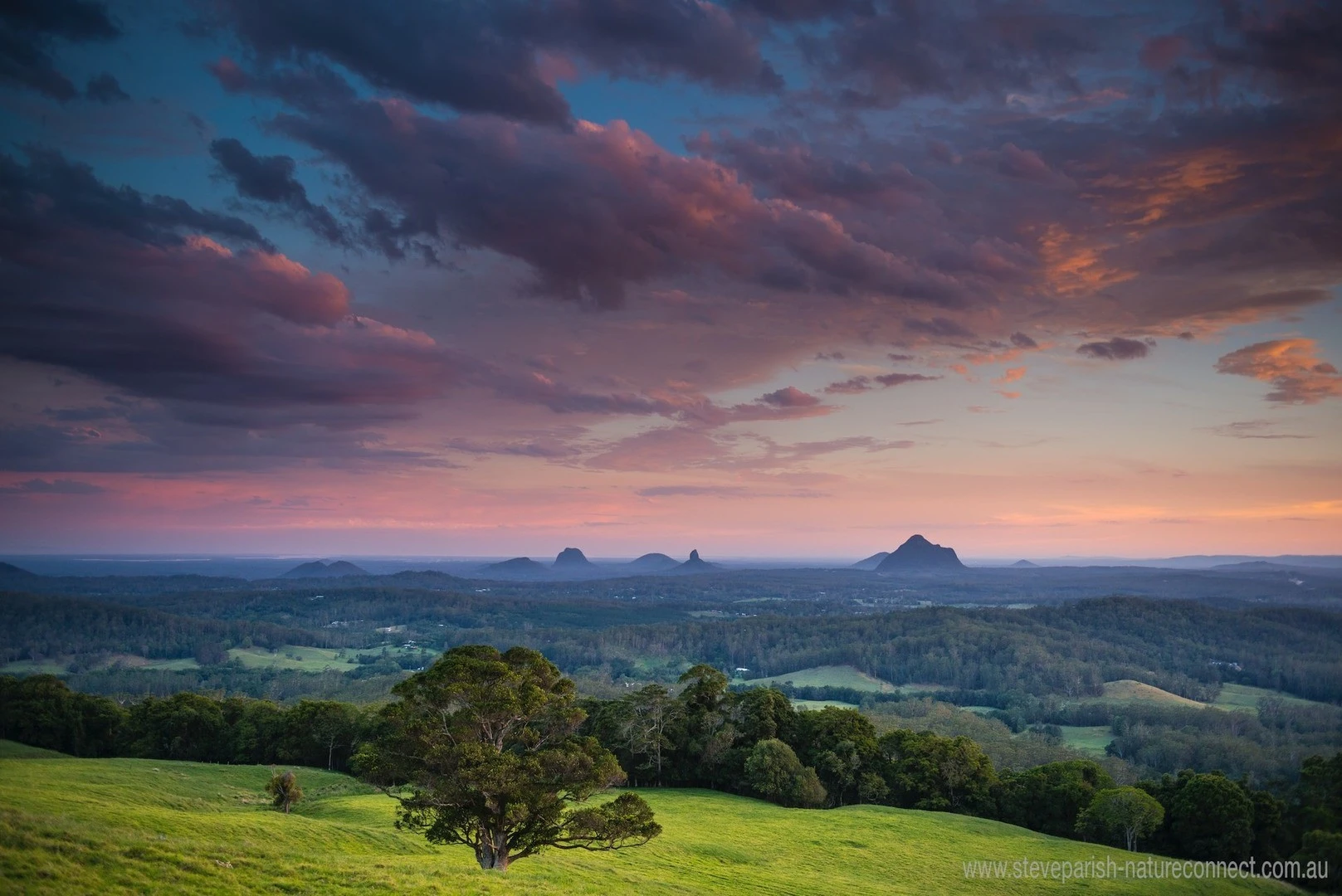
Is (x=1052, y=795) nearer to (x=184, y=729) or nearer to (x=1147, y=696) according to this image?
(x=184, y=729)

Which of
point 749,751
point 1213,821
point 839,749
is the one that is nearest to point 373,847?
point 749,751

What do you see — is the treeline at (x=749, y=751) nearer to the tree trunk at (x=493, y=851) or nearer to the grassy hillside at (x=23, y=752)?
the grassy hillside at (x=23, y=752)

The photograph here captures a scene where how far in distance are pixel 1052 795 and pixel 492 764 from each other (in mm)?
58911

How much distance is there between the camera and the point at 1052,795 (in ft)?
200

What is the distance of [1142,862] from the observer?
43.7m

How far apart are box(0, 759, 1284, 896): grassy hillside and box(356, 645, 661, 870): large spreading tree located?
6.04ft

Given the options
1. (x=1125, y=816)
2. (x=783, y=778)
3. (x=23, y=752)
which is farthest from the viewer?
(x=783, y=778)

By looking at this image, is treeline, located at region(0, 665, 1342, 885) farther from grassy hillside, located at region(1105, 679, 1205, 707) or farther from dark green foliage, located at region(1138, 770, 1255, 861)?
grassy hillside, located at region(1105, 679, 1205, 707)

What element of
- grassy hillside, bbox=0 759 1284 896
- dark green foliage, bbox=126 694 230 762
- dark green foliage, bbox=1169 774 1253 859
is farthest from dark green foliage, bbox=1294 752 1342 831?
dark green foliage, bbox=126 694 230 762

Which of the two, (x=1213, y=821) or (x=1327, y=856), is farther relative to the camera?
(x=1213, y=821)

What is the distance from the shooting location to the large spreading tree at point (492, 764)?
24750 millimetres

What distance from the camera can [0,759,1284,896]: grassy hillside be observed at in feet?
63.5

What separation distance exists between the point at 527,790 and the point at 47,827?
14.2m

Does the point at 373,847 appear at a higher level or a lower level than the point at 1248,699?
higher
